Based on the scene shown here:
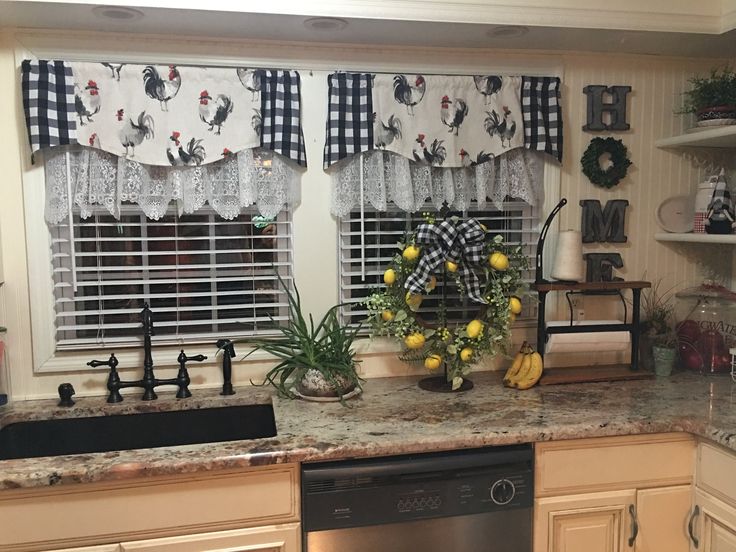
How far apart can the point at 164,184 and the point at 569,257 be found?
1.50 metres

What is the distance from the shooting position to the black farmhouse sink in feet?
6.71

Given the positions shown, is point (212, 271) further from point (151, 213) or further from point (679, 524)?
point (679, 524)

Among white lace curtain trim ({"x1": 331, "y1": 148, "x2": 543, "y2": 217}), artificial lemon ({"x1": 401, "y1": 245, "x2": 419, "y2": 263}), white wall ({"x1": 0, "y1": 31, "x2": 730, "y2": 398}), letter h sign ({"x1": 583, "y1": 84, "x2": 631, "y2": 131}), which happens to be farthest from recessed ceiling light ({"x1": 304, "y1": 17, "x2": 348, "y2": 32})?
letter h sign ({"x1": 583, "y1": 84, "x2": 631, "y2": 131})

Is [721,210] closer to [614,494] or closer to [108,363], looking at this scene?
[614,494]

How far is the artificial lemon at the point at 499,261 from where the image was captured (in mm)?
2137

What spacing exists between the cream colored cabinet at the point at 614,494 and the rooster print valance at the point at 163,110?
137 centimetres

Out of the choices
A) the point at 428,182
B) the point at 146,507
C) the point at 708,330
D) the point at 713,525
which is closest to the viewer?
the point at 146,507

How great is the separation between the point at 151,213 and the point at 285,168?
1.63ft

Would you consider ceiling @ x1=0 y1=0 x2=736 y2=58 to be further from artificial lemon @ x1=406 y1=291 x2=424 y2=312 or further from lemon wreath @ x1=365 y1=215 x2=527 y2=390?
artificial lemon @ x1=406 y1=291 x2=424 y2=312

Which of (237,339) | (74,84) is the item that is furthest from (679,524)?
(74,84)

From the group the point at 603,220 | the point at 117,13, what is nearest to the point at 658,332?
the point at 603,220

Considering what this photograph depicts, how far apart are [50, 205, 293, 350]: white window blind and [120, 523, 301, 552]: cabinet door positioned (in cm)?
79

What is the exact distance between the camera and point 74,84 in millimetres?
2080

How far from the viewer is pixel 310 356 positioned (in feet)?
7.09
